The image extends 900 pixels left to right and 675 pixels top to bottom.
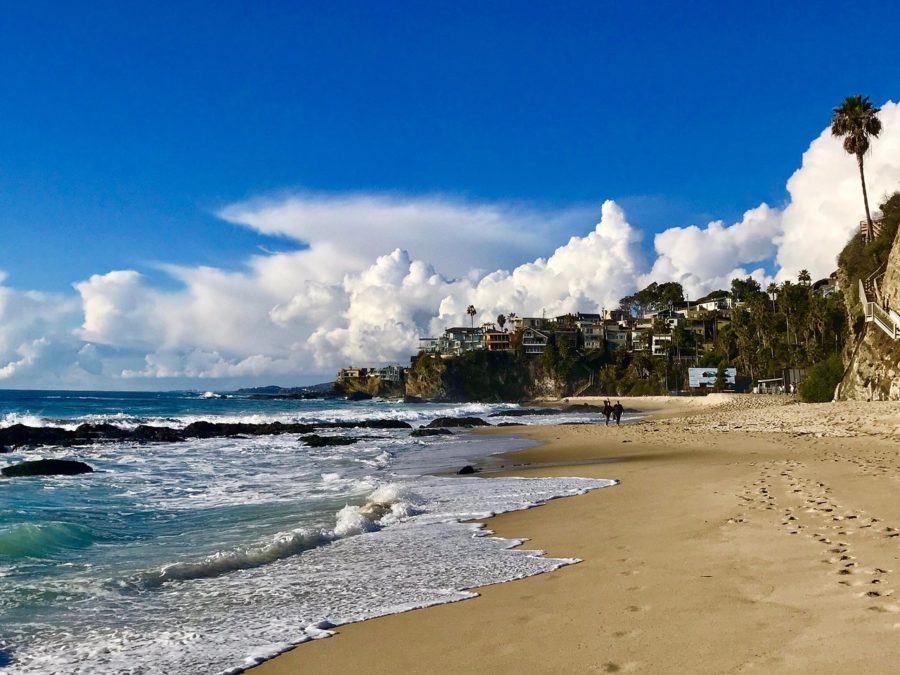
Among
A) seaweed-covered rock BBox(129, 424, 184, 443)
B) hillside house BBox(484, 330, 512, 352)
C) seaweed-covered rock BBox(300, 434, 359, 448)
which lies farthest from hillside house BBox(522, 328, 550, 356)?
seaweed-covered rock BBox(300, 434, 359, 448)

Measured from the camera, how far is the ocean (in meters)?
6.34

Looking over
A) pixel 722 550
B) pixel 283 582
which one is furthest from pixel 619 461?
pixel 283 582

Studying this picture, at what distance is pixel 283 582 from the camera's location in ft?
27.2

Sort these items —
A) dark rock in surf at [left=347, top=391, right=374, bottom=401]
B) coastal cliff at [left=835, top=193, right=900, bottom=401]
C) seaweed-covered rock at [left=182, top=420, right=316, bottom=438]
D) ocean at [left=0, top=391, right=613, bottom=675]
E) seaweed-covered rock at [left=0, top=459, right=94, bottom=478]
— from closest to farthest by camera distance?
1. ocean at [left=0, top=391, right=613, bottom=675]
2. seaweed-covered rock at [left=0, top=459, right=94, bottom=478]
3. coastal cliff at [left=835, top=193, right=900, bottom=401]
4. seaweed-covered rock at [left=182, top=420, right=316, bottom=438]
5. dark rock in surf at [left=347, top=391, right=374, bottom=401]

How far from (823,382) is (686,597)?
43.7 m

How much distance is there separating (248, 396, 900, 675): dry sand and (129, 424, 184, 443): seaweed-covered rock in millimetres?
34896

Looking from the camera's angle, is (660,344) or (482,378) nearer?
Result: (660,344)

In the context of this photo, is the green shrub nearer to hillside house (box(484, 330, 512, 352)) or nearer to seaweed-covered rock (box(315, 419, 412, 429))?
seaweed-covered rock (box(315, 419, 412, 429))

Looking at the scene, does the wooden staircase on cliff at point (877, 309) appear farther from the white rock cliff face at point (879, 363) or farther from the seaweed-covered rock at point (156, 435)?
the seaweed-covered rock at point (156, 435)

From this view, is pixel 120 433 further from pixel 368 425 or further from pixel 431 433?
pixel 431 433

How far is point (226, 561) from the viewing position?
30.8ft

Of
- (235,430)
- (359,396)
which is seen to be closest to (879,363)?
(235,430)

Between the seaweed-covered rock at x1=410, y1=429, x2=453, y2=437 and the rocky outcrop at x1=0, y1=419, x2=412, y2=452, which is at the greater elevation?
the rocky outcrop at x1=0, y1=419, x2=412, y2=452

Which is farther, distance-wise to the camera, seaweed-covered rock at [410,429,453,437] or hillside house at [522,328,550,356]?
hillside house at [522,328,550,356]
